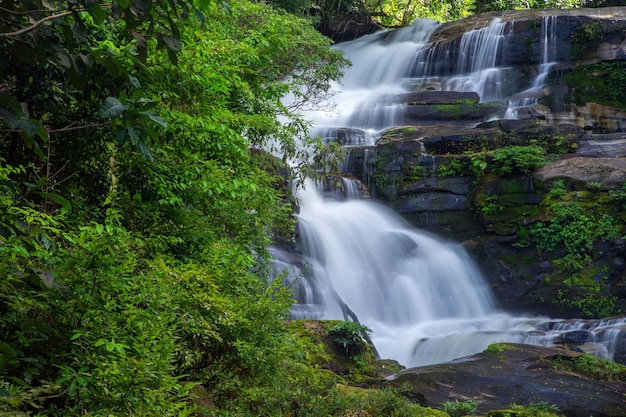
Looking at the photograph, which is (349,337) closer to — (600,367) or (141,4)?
(600,367)

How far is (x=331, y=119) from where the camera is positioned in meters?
22.0

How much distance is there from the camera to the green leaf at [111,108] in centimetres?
246

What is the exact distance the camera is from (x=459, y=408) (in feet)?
28.2

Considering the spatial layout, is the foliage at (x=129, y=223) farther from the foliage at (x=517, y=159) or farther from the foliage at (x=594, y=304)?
the foliage at (x=517, y=159)

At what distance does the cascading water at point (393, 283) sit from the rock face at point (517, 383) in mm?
1340

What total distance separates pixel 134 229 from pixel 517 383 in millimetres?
7409

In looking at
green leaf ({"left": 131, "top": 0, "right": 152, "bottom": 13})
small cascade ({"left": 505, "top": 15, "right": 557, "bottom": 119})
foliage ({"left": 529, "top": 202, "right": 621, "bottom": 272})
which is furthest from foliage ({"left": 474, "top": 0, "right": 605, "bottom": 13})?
green leaf ({"left": 131, "top": 0, "right": 152, "bottom": 13})

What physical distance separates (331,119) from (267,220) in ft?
48.0

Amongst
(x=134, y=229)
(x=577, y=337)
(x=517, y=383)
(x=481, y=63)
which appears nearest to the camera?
(x=134, y=229)

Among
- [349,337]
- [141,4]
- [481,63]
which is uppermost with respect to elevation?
[481,63]

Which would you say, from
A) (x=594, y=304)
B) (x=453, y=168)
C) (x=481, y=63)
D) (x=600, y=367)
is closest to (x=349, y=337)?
(x=600, y=367)

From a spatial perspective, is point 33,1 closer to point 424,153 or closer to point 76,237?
point 76,237

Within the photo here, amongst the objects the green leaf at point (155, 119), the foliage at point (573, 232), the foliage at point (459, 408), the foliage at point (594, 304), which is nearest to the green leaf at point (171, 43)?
the green leaf at point (155, 119)

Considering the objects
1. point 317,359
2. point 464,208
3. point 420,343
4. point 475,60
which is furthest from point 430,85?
point 317,359
